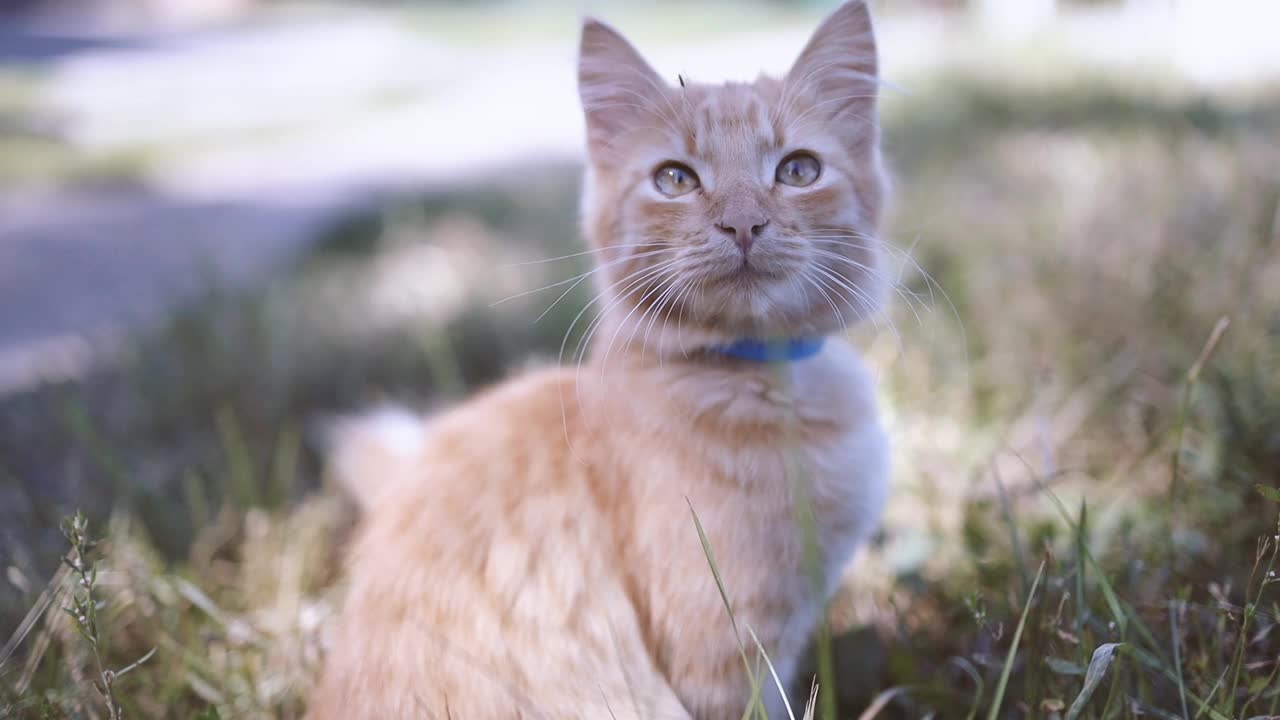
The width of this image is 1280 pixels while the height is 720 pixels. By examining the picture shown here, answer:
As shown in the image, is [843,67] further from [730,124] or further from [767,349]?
[767,349]

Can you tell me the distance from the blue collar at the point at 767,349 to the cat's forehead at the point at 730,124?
329mm

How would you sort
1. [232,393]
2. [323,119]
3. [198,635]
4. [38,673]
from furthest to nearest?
[323,119] < [232,393] < [198,635] < [38,673]

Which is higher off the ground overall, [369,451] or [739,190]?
[739,190]

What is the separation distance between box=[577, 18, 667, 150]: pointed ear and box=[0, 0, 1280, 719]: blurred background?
0.37 feet

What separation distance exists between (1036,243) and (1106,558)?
1563 millimetres

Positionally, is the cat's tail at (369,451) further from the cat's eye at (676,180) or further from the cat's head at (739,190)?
the cat's eye at (676,180)

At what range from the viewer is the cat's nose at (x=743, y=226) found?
1256 mm

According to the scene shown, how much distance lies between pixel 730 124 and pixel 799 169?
143 mm

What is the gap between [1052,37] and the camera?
625 centimetres

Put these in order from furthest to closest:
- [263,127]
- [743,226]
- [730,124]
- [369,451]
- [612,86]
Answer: [263,127], [369,451], [612,86], [730,124], [743,226]

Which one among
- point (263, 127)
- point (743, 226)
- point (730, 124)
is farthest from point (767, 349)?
point (263, 127)

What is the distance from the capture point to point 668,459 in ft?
4.43

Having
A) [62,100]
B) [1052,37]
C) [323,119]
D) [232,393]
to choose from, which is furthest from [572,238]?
[62,100]

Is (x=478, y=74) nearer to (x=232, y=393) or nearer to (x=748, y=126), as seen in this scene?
(x=232, y=393)
